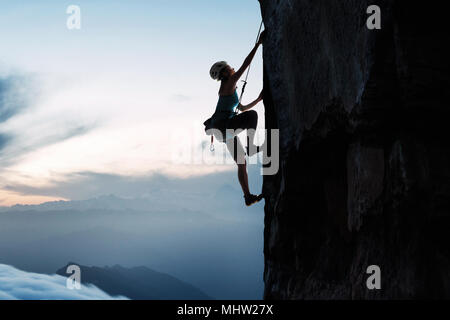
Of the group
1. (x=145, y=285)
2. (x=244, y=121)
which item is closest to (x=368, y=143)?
(x=244, y=121)

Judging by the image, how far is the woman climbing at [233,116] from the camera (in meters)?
7.14

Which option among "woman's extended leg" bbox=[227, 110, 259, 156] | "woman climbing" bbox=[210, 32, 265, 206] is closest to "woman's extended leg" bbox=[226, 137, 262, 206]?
"woman climbing" bbox=[210, 32, 265, 206]

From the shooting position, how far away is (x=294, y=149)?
671 cm

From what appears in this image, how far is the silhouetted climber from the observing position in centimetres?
714

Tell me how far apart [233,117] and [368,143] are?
2892 mm

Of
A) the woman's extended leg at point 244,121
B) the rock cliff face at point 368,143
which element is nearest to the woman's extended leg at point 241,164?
the woman's extended leg at point 244,121

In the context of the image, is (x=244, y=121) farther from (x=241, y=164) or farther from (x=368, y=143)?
(x=368, y=143)

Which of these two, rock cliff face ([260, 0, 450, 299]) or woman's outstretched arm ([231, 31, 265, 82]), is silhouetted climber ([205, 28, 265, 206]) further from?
rock cliff face ([260, 0, 450, 299])

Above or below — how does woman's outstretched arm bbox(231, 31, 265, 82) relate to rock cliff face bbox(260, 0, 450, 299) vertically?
above

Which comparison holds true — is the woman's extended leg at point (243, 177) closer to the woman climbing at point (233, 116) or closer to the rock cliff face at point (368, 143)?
the woman climbing at point (233, 116)

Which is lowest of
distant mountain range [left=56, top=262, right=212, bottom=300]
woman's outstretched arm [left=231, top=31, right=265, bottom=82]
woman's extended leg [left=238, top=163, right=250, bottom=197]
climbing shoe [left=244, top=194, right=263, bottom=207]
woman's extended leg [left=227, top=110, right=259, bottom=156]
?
distant mountain range [left=56, top=262, right=212, bottom=300]
